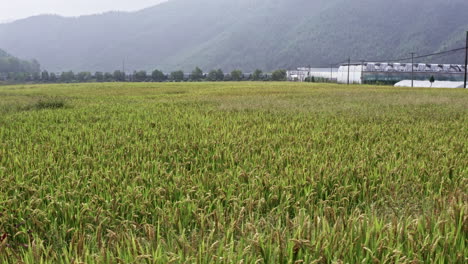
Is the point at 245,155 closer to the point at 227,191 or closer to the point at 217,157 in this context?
the point at 217,157

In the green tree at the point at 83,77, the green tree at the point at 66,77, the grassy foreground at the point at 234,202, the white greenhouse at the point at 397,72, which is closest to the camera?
the grassy foreground at the point at 234,202

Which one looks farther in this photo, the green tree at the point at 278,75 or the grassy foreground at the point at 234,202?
the green tree at the point at 278,75

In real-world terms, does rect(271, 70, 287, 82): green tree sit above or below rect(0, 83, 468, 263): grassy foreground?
above

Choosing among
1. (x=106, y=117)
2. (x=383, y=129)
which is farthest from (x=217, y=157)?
(x=106, y=117)

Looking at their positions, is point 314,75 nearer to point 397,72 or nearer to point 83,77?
point 397,72

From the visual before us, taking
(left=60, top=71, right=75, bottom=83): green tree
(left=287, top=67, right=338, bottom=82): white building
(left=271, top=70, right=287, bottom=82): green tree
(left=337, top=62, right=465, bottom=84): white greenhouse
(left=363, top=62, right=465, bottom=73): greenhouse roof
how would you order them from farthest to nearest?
(left=271, top=70, right=287, bottom=82): green tree, (left=60, top=71, right=75, bottom=83): green tree, (left=287, top=67, right=338, bottom=82): white building, (left=363, top=62, right=465, bottom=73): greenhouse roof, (left=337, top=62, right=465, bottom=84): white greenhouse

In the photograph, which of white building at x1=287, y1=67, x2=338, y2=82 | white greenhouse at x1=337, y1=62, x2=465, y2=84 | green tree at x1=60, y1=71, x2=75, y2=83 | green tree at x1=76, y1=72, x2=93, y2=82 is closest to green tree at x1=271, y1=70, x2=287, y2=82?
white building at x1=287, y1=67, x2=338, y2=82

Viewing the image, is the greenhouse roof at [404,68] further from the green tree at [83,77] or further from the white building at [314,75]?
the green tree at [83,77]

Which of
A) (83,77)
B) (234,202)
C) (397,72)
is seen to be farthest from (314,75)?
(234,202)

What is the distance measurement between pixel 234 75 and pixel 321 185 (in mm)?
134753

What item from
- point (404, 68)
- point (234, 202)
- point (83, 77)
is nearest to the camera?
point (234, 202)

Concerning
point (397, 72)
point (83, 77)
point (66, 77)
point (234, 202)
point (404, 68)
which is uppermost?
point (404, 68)

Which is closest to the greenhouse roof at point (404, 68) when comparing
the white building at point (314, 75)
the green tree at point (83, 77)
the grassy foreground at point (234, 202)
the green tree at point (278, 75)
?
the white building at point (314, 75)

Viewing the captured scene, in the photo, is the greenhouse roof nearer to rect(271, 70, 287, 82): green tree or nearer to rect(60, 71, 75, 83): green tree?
rect(271, 70, 287, 82): green tree
